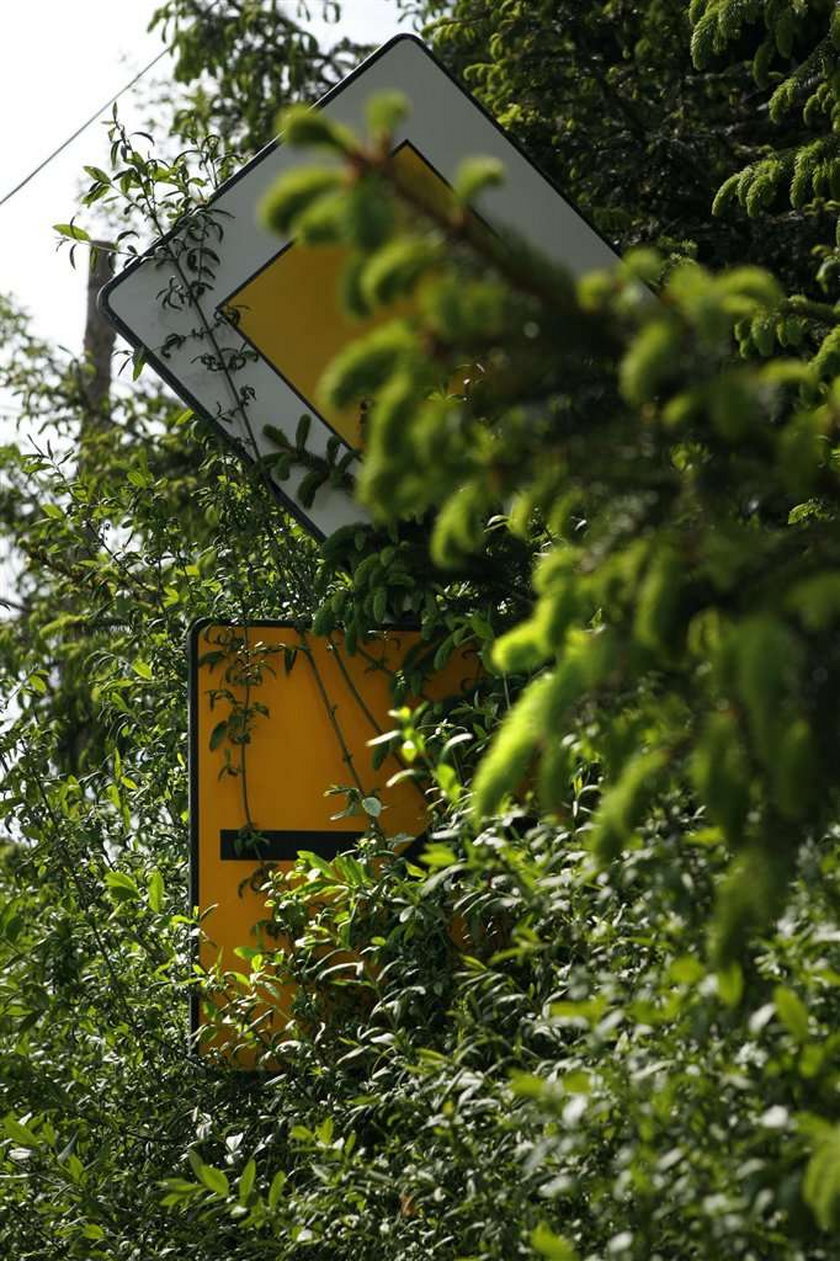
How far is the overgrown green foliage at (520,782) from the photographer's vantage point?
1578 mm

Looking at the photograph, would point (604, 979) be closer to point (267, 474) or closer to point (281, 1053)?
point (281, 1053)

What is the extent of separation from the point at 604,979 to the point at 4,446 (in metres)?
3.65

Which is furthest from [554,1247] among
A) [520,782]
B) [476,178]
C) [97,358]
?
[97,358]

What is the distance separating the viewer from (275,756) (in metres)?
3.61

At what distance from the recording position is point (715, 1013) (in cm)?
198

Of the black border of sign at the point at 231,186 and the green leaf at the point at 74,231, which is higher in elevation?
the green leaf at the point at 74,231

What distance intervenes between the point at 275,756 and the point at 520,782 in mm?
583

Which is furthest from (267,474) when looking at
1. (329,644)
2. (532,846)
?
(532,846)

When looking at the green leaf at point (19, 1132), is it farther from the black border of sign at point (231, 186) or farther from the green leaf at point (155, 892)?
the black border of sign at point (231, 186)

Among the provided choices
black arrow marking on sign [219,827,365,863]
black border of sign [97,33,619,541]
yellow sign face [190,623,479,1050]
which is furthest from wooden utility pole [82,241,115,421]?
black arrow marking on sign [219,827,365,863]

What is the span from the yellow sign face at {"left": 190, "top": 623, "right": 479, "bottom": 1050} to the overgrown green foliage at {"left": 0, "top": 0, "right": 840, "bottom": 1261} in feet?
0.24

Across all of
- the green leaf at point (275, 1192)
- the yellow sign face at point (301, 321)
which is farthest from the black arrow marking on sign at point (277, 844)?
the green leaf at point (275, 1192)

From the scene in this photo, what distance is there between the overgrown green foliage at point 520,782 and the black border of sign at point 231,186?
0.19 meters

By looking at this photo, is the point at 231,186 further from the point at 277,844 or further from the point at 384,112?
the point at 384,112
